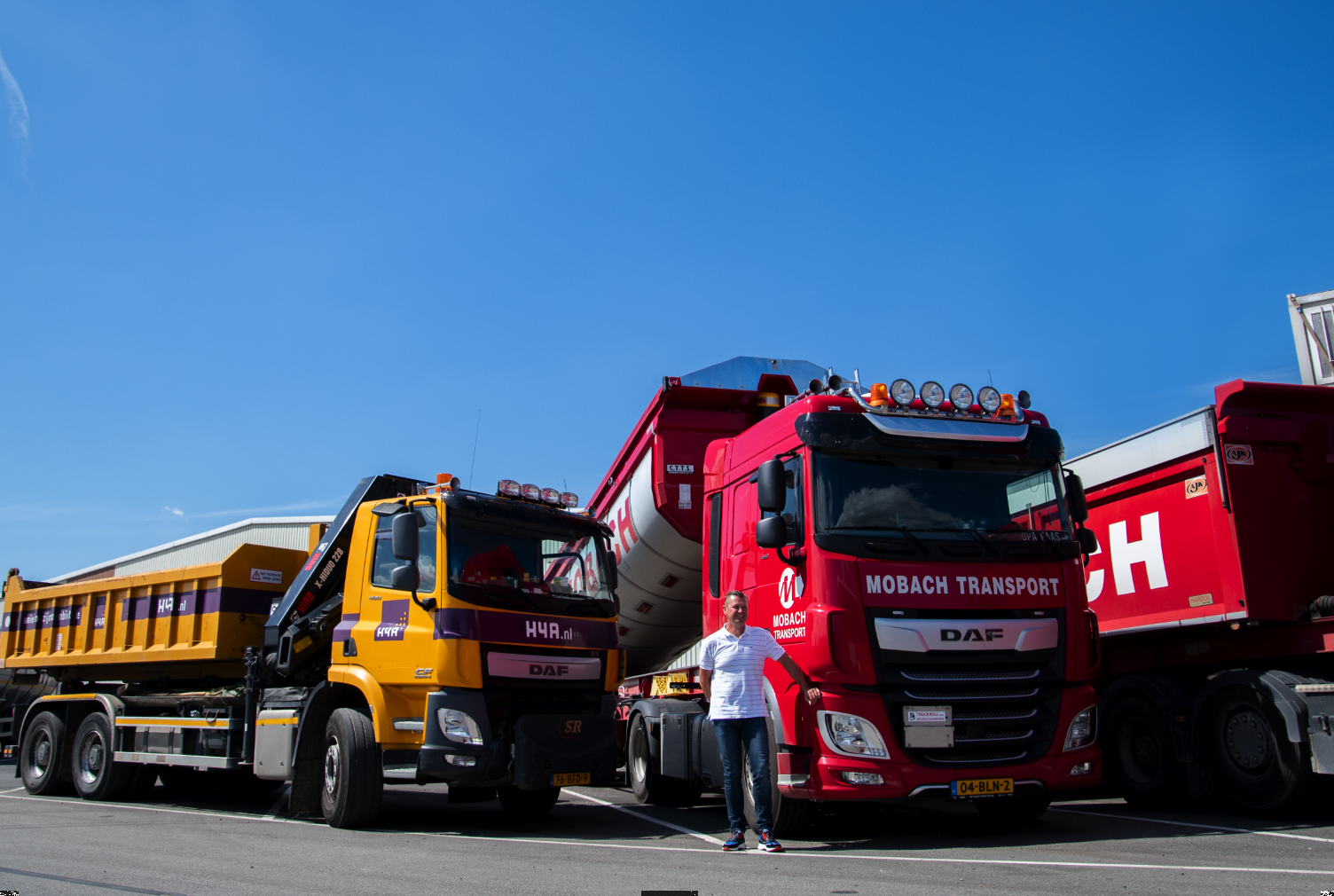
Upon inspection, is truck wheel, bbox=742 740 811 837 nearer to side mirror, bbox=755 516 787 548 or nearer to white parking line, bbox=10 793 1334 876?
white parking line, bbox=10 793 1334 876

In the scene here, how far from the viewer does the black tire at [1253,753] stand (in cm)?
724

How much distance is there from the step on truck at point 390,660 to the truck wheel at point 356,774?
1 cm

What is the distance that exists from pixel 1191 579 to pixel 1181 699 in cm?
101

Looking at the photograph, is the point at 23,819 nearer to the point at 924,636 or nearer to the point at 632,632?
the point at 632,632

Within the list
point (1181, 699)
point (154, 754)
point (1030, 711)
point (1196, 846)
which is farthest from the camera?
point (154, 754)

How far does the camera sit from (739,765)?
6723 millimetres

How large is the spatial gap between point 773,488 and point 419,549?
2.92 m

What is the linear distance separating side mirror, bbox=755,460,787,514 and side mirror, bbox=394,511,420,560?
8.96 feet

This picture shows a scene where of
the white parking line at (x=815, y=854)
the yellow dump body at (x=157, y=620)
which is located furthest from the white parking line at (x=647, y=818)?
the yellow dump body at (x=157, y=620)

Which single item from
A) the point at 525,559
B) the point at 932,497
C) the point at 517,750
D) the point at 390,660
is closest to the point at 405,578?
the point at 390,660

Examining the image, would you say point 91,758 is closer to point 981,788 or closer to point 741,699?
point 741,699

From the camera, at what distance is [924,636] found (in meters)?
6.60

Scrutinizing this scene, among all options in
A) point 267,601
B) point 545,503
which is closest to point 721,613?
point 545,503

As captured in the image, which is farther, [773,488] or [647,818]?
[647,818]
